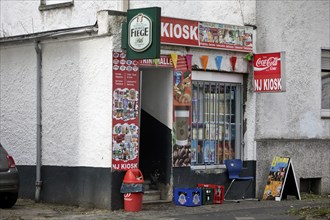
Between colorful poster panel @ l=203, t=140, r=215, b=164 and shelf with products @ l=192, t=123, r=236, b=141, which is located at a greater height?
shelf with products @ l=192, t=123, r=236, b=141

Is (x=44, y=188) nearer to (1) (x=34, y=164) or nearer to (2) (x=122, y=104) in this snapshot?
(1) (x=34, y=164)

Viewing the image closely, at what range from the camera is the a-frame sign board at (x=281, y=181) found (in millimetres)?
16483

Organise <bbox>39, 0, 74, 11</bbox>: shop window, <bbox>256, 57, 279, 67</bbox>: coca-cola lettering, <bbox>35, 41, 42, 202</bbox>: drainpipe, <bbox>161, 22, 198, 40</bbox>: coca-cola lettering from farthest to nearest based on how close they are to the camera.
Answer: <bbox>39, 0, 74, 11</bbox>: shop window < <bbox>256, 57, 279, 67</bbox>: coca-cola lettering < <bbox>35, 41, 42, 202</bbox>: drainpipe < <bbox>161, 22, 198, 40</bbox>: coca-cola lettering

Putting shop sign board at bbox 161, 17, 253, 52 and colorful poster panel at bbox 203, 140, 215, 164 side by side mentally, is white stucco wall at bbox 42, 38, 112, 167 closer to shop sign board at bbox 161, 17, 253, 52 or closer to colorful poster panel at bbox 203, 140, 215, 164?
shop sign board at bbox 161, 17, 253, 52

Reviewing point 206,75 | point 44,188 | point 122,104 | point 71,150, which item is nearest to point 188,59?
point 206,75

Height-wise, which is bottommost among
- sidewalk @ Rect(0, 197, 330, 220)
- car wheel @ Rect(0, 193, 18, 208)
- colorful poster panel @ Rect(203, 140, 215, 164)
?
sidewalk @ Rect(0, 197, 330, 220)

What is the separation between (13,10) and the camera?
56.1 ft

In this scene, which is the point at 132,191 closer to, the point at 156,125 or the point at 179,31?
the point at 156,125

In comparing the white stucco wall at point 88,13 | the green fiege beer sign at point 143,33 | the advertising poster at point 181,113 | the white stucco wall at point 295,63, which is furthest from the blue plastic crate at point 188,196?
the white stucco wall at point 88,13

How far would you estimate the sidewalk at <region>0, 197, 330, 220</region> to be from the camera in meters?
13.5

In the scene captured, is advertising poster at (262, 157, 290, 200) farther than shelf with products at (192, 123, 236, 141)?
Yes

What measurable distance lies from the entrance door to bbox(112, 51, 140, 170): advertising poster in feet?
3.06

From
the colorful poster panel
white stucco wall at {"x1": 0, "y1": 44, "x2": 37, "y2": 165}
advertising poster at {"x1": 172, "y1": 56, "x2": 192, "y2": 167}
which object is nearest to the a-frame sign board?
the colorful poster panel

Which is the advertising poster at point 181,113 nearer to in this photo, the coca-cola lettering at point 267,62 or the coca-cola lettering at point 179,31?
the coca-cola lettering at point 179,31
